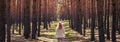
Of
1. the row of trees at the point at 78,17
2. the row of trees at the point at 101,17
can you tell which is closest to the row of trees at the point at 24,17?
the row of trees at the point at 78,17

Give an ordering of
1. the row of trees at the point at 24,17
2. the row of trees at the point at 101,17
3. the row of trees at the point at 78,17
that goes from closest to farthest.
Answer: the row of trees at the point at 24,17 < the row of trees at the point at 78,17 < the row of trees at the point at 101,17

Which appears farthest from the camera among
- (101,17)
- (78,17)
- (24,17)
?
(78,17)

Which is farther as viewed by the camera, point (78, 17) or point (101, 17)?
point (78, 17)

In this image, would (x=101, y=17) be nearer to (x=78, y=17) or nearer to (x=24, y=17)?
(x=24, y=17)

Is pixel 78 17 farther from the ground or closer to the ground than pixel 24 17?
closer to the ground

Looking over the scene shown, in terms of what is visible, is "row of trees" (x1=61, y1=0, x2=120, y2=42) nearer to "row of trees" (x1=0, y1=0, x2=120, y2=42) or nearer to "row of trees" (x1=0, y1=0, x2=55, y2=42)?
"row of trees" (x1=0, y1=0, x2=120, y2=42)

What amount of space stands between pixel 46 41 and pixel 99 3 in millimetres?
6702

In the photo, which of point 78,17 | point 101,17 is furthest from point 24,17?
point 101,17

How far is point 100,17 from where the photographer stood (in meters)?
17.8

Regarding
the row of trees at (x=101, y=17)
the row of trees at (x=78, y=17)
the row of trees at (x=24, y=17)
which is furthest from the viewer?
the row of trees at (x=101, y=17)

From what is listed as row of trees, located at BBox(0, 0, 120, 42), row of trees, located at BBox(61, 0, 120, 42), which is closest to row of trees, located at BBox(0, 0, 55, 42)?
row of trees, located at BBox(0, 0, 120, 42)

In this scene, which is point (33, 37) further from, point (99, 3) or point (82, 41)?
point (99, 3)

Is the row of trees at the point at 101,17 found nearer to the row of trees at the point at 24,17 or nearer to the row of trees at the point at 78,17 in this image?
the row of trees at the point at 78,17

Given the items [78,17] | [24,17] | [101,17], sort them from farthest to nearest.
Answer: [78,17] < [24,17] < [101,17]
